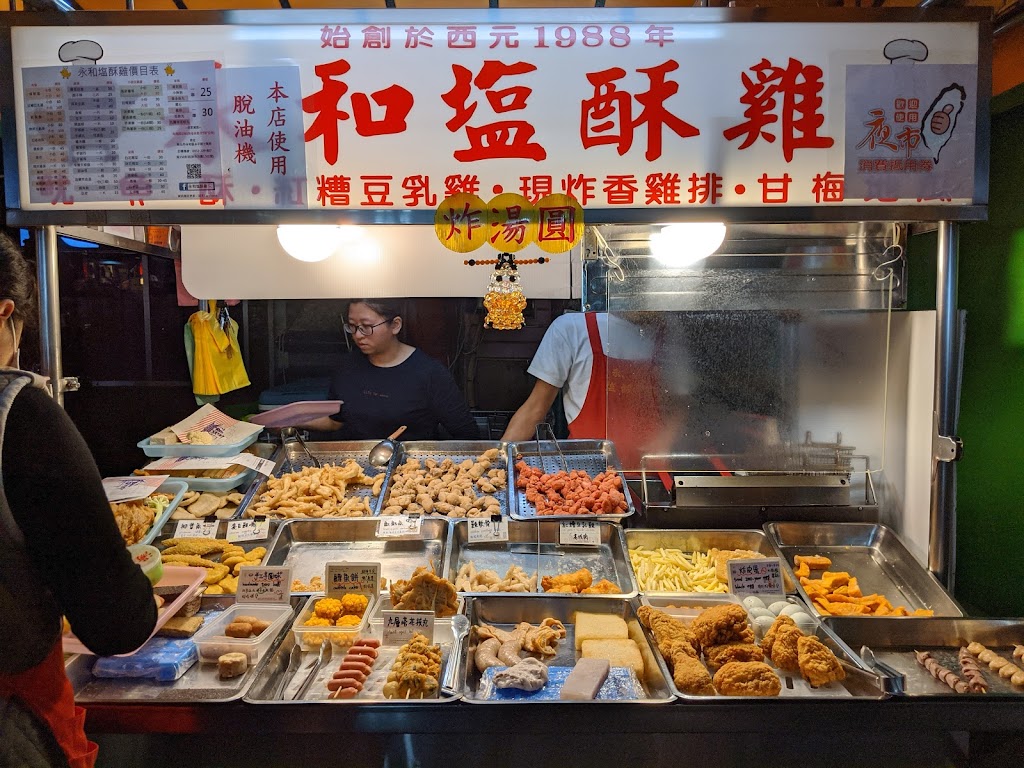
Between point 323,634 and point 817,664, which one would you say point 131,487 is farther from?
point 817,664

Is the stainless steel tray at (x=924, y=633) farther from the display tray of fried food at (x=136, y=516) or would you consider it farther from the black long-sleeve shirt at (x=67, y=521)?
the display tray of fried food at (x=136, y=516)

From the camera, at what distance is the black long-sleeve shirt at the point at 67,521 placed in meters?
1.48

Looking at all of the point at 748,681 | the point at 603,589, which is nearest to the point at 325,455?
the point at 603,589

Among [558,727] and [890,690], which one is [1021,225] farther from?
[558,727]

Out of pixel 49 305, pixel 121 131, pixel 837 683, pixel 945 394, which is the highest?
pixel 121 131

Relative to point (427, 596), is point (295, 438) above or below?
above

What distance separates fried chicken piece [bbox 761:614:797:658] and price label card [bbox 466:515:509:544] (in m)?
1.18

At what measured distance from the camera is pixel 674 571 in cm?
299

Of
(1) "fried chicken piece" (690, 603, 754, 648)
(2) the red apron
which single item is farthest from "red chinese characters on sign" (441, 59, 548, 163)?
(2) the red apron

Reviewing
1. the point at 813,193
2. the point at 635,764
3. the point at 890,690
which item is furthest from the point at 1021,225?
the point at 635,764

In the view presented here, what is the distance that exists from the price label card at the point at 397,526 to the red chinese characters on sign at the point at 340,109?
5.29 ft

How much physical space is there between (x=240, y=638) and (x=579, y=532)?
1493 millimetres

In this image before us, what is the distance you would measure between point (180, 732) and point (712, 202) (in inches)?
102

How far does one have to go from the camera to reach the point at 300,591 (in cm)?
263
